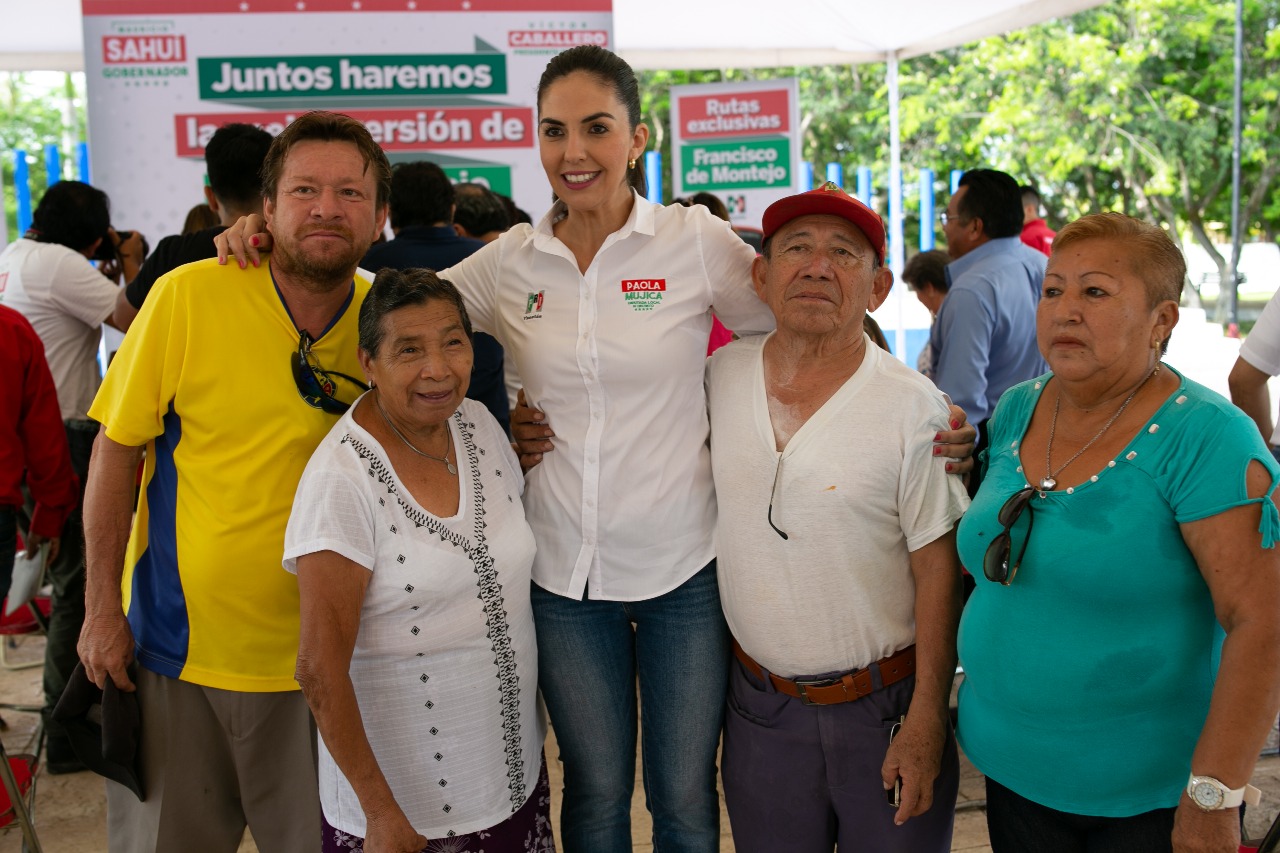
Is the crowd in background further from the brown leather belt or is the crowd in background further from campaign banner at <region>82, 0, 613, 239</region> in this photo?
campaign banner at <region>82, 0, 613, 239</region>

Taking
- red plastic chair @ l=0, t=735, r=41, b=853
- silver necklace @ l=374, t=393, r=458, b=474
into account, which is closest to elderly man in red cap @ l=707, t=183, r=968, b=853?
silver necklace @ l=374, t=393, r=458, b=474

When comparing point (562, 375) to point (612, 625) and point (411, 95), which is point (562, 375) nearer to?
point (612, 625)

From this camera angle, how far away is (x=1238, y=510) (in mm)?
1694

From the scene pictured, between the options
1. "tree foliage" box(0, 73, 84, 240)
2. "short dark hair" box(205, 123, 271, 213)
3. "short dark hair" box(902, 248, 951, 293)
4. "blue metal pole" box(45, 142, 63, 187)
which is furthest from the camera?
"tree foliage" box(0, 73, 84, 240)

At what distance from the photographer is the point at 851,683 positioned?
2.13m

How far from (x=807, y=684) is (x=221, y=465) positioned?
1.27 m

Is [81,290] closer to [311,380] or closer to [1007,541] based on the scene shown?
[311,380]

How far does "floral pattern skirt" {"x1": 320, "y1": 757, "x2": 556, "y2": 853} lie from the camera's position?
2.10 m

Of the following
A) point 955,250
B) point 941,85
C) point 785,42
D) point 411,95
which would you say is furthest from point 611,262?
point 941,85

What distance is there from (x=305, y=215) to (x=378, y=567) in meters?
0.74

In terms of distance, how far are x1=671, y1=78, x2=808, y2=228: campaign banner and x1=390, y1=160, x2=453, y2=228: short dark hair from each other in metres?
4.89

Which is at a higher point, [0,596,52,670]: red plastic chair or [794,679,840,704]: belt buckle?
[794,679,840,704]: belt buckle

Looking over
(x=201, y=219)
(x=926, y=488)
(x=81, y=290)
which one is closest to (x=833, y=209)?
(x=926, y=488)

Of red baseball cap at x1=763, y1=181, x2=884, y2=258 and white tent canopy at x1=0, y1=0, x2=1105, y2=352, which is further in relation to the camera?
white tent canopy at x1=0, y1=0, x2=1105, y2=352
